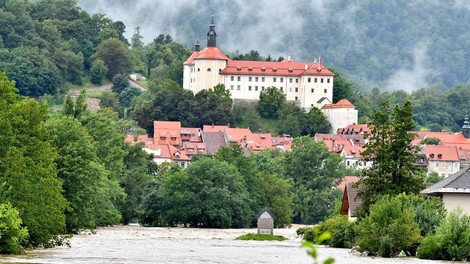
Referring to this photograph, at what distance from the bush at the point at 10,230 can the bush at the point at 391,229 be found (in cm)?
1705

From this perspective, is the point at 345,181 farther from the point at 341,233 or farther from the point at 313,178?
the point at 341,233

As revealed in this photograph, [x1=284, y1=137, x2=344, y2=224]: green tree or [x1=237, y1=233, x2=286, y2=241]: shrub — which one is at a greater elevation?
[x1=284, y1=137, x2=344, y2=224]: green tree

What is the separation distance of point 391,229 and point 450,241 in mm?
3226

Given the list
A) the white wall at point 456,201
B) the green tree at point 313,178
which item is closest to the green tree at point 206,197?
the green tree at point 313,178

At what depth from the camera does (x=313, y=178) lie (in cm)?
15962

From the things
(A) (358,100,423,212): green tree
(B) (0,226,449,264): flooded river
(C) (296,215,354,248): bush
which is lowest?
(B) (0,226,449,264): flooded river

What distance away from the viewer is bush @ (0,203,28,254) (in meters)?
53.7

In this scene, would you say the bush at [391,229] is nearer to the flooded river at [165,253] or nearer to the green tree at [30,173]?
the flooded river at [165,253]

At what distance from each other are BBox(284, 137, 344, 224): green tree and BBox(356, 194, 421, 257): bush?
8157 centimetres

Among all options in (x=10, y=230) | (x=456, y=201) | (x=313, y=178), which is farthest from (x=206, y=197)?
(x=10, y=230)

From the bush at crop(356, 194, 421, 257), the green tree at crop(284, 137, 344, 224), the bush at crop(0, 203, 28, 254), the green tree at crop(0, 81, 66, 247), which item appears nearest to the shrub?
the bush at crop(356, 194, 421, 257)

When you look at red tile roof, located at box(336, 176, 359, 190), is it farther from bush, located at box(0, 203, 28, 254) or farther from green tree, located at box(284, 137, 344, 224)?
bush, located at box(0, 203, 28, 254)

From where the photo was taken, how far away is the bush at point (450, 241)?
61375 mm

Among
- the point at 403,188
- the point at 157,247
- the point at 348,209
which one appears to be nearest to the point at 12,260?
the point at 157,247
